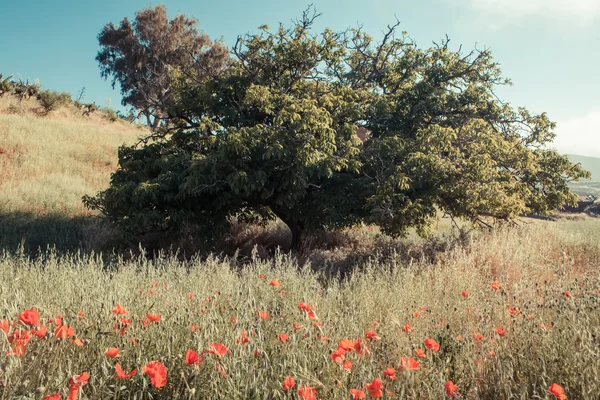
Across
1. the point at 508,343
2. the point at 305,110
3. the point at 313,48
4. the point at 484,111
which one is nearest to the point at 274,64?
the point at 313,48

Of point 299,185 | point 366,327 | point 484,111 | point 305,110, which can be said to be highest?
point 484,111

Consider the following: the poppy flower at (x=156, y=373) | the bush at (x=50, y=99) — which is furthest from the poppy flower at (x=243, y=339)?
the bush at (x=50, y=99)

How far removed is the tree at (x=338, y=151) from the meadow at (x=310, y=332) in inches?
47.7

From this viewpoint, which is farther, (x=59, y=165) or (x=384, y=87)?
(x=59, y=165)

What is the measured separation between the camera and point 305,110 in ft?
26.6

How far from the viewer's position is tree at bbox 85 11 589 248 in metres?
7.99

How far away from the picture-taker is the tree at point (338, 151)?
7988 mm

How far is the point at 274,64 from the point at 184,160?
328 centimetres

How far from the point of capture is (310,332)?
246 centimetres

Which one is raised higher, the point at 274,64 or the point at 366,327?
the point at 274,64

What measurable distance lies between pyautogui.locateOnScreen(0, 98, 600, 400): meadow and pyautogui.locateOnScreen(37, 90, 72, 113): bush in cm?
2629

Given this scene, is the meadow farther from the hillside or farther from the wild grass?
the hillside

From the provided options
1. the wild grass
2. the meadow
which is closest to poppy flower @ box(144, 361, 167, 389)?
the meadow

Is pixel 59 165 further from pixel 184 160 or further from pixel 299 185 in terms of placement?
pixel 299 185
